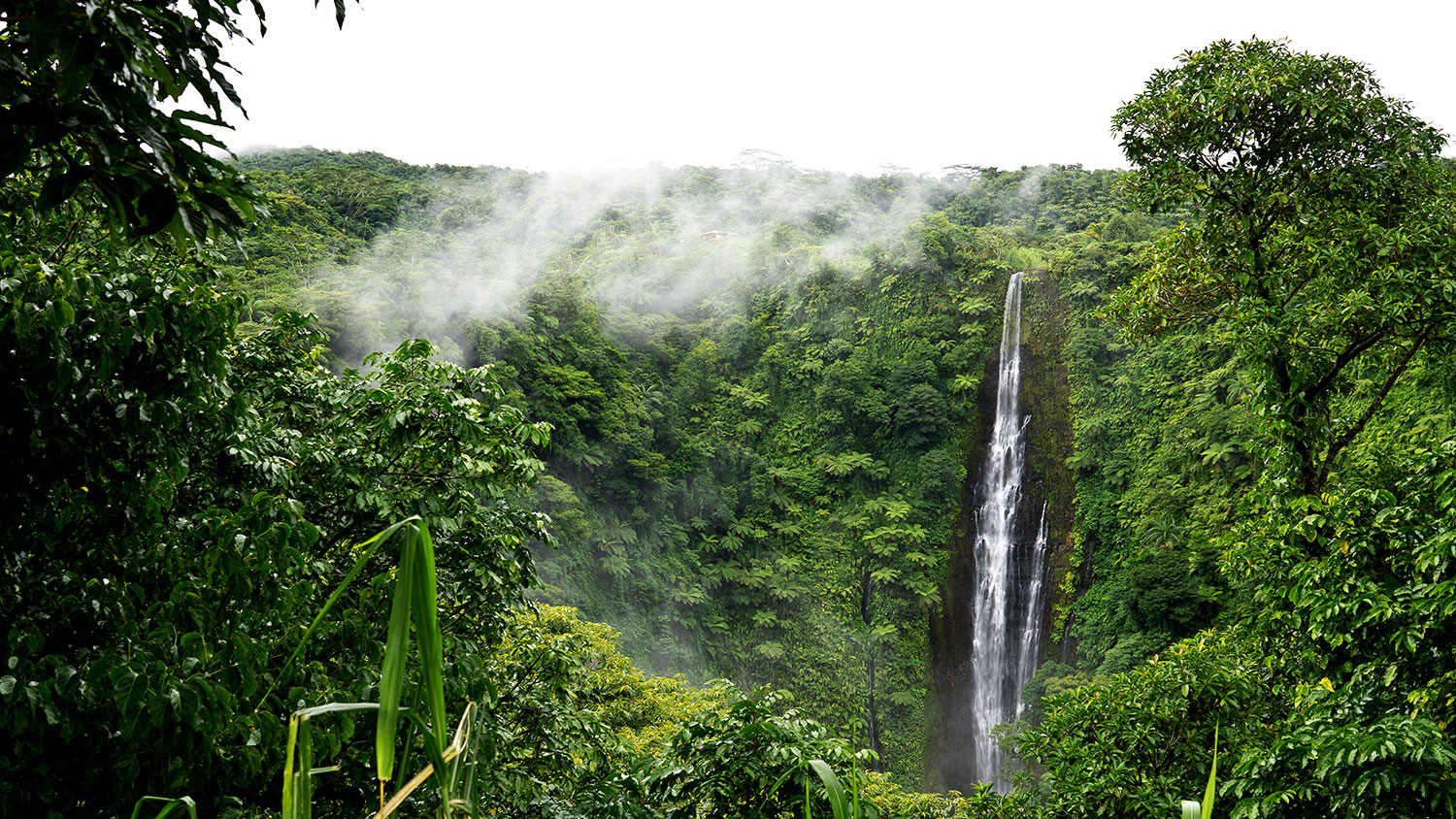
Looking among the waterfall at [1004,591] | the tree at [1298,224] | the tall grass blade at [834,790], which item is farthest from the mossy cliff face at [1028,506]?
the tall grass blade at [834,790]

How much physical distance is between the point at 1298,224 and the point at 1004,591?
1356cm

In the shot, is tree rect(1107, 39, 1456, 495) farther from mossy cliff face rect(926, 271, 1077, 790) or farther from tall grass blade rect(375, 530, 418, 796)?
mossy cliff face rect(926, 271, 1077, 790)

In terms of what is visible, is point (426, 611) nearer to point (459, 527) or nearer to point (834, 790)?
point (834, 790)

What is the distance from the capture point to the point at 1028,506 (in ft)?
56.7

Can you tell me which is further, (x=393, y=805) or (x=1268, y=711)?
(x=1268, y=711)

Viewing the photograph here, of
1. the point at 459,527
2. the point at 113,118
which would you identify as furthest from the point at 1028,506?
the point at 113,118

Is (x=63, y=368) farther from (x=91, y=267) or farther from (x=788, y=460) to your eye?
(x=788, y=460)

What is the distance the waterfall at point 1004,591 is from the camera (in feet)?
52.7

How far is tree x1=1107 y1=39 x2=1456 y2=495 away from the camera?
385 centimetres

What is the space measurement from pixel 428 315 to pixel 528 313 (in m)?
2.36

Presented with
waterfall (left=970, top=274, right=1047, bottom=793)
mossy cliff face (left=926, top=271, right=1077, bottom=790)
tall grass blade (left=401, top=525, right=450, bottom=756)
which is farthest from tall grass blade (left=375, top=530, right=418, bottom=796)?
mossy cliff face (left=926, top=271, right=1077, bottom=790)

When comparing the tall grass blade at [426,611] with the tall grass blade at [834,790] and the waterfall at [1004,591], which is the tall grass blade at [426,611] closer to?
the tall grass blade at [834,790]

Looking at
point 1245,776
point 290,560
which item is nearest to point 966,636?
point 1245,776

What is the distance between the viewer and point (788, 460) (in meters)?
20.7
